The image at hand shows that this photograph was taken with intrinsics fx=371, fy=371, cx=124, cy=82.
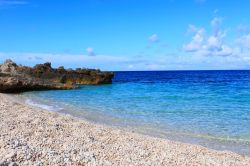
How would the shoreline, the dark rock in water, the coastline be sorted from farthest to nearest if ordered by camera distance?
1. the dark rock in water
2. the shoreline
3. the coastline

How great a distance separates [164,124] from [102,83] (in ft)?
140

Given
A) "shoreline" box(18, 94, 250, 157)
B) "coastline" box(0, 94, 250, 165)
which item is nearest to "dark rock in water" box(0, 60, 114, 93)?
"shoreline" box(18, 94, 250, 157)

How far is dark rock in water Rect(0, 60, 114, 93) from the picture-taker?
3853cm

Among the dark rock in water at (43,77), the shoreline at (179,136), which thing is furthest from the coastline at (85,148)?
the dark rock in water at (43,77)

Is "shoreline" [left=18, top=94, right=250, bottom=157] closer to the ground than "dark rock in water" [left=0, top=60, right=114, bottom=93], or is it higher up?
closer to the ground

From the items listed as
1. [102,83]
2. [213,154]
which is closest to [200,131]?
[213,154]

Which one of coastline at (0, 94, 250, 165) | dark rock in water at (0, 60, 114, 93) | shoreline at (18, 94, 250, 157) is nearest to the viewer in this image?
coastline at (0, 94, 250, 165)

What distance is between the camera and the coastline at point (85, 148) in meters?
8.03

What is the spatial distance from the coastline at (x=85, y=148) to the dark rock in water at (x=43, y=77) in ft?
76.9

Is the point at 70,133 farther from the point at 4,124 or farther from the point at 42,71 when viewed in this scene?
the point at 42,71

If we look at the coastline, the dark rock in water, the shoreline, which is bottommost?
the shoreline

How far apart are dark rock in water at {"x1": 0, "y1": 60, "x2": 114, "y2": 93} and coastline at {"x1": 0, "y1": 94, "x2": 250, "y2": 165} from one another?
23425 millimetres

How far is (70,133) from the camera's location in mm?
13367

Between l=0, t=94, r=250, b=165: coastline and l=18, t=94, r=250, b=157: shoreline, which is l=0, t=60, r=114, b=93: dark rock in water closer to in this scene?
l=18, t=94, r=250, b=157: shoreline
